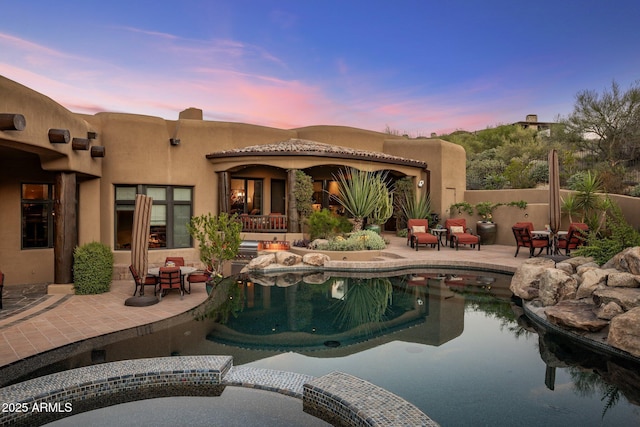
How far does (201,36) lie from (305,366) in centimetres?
1342

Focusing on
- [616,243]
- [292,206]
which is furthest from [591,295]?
[292,206]

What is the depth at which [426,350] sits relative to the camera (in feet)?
18.2

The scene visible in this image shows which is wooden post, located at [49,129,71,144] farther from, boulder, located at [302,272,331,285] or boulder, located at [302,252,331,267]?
boulder, located at [302,252,331,267]

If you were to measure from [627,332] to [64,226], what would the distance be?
10.4 metres

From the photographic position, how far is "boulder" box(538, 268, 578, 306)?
271 inches

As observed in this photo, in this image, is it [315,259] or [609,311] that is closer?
[609,311]

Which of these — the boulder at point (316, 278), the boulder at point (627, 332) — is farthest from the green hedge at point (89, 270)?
the boulder at point (627, 332)

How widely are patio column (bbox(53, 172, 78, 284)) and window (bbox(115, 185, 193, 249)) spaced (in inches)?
126

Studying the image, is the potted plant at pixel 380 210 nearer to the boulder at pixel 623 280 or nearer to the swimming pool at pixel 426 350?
the swimming pool at pixel 426 350

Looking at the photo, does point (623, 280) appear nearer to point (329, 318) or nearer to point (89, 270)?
point (329, 318)

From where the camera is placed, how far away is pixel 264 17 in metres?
14.5

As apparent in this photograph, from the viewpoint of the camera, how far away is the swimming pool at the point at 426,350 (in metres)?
4.06

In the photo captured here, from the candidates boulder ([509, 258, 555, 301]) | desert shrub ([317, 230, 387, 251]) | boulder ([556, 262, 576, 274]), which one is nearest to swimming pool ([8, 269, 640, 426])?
boulder ([509, 258, 555, 301])

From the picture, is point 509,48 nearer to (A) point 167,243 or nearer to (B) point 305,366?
(A) point 167,243
